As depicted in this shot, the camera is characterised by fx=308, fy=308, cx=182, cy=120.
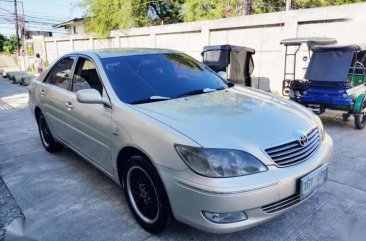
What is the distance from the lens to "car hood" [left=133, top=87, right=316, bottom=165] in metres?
2.14

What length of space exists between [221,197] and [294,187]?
0.58 m

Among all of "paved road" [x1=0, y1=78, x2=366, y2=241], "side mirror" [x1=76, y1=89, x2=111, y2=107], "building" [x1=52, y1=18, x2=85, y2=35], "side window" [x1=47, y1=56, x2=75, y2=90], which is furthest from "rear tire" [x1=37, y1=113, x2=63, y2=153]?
"building" [x1=52, y1=18, x2=85, y2=35]

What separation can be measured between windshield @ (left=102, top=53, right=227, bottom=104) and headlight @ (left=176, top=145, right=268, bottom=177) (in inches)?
36.6

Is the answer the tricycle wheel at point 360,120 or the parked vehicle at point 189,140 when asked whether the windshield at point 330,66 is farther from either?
the parked vehicle at point 189,140

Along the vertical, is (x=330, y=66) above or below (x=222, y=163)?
above

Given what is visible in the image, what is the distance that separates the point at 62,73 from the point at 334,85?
16.1 ft

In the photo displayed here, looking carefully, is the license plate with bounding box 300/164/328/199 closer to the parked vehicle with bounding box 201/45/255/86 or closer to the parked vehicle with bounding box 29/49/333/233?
the parked vehicle with bounding box 29/49/333/233

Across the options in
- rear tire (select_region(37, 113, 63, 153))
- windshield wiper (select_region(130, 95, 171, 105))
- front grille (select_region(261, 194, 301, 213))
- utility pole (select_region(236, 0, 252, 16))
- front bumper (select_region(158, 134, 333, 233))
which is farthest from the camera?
utility pole (select_region(236, 0, 252, 16))

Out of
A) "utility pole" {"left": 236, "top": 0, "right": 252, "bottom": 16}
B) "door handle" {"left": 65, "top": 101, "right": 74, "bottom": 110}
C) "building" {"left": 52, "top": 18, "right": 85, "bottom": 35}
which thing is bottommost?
"door handle" {"left": 65, "top": 101, "right": 74, "bottom": 110}

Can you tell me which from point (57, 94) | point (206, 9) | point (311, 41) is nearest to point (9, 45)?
point (206, 9)

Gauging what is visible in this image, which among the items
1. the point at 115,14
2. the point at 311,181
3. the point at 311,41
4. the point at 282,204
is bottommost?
the point at 282,204

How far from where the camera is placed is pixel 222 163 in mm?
2037

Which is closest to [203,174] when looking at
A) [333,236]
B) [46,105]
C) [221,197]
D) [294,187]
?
[221,197]

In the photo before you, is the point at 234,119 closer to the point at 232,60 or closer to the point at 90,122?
the point at 90,122
